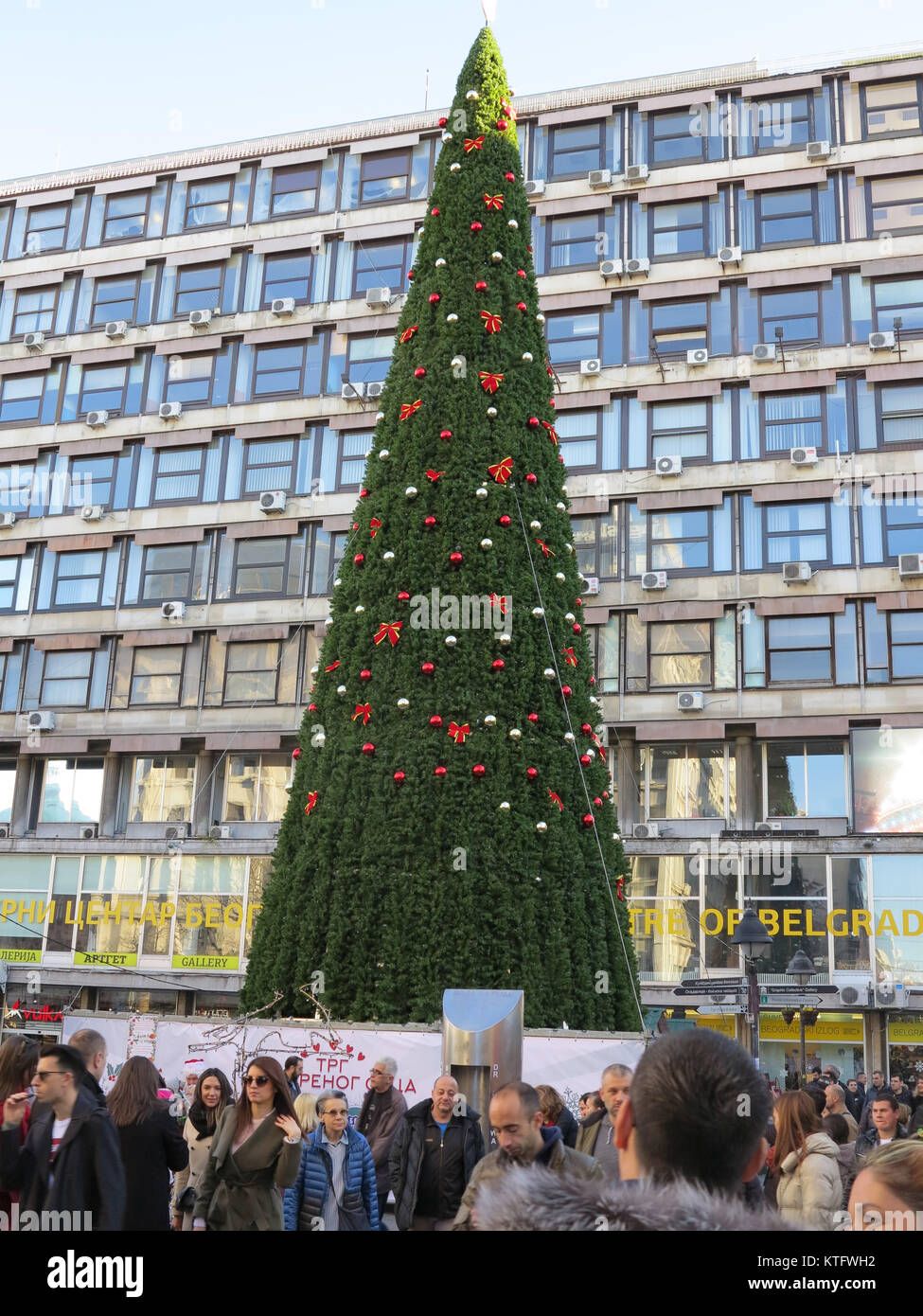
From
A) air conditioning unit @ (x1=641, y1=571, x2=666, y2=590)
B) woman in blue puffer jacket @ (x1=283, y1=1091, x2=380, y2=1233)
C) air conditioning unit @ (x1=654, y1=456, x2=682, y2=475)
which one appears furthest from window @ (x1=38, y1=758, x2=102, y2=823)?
woman in blue puffer jacket @ (x1=283, y1=1091, x2=380, y2=1233)

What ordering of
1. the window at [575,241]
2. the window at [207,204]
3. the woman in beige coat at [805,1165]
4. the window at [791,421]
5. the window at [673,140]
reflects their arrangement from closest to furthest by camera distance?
the woman in beige coat at [805,1165] → the window at [791,421] → the window at [673,140] → the window at [575,241] → the window at [207,204]

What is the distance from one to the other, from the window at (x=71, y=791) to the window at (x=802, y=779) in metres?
16.9

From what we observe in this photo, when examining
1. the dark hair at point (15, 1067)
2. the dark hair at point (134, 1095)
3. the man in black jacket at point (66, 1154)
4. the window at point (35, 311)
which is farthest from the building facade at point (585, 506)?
the man in black jacket at point (66, 1154)

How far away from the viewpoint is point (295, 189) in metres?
34.4

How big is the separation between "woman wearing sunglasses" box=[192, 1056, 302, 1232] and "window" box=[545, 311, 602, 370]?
26572mm

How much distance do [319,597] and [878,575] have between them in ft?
43.3

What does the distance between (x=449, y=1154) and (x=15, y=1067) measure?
2477 mm

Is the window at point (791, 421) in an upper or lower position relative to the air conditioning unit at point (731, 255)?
lower

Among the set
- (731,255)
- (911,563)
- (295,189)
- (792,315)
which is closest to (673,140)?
(731,255)

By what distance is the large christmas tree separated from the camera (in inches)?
424

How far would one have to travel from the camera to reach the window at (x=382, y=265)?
32688 mm

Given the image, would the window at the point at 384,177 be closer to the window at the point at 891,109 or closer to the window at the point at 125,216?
the window at the point at 125,216

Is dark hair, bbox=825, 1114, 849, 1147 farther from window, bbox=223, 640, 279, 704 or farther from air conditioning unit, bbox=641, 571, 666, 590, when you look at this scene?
window, bbox=223, 640, 279, 704
